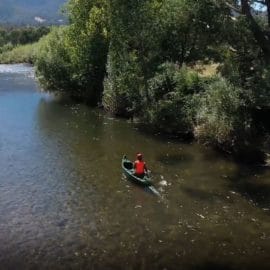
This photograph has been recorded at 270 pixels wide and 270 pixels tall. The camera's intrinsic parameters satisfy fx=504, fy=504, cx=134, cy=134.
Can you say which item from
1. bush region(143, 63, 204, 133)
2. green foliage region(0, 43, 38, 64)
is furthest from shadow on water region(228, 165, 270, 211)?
green foliage region(0, 43, 38, 64)

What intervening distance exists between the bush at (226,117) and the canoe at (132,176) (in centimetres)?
661

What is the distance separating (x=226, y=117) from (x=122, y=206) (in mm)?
11063

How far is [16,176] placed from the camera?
28609 mm

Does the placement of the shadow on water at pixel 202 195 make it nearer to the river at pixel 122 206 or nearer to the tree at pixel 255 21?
the river at pixel 122 206

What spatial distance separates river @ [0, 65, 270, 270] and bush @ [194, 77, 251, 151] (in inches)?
53.1

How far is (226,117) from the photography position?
1254 inches

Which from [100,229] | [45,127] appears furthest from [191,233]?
[45,127]

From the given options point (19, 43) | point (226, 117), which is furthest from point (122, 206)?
point (19, 43)

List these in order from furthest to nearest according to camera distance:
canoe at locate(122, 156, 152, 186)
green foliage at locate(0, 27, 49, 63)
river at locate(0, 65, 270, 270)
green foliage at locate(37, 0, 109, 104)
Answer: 1. green foliage at locate(0, 27, 49, 63)
2. green foliage at locate(37, 0, 109, 104)
3. canoe at locate(122, 156, 152, 186)
4. river at locate(0, 65, 270, 270)

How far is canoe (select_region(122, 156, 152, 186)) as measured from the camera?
2665 cm

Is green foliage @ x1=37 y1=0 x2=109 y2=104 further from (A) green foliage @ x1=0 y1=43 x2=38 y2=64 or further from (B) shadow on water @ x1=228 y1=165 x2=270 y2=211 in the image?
(A) green foliage @ x1=0 y1=43 x2=38 y2=64

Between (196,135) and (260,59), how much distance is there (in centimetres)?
687

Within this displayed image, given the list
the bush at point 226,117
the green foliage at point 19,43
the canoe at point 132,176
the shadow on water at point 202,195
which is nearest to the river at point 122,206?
the shadow on water at point 202,195

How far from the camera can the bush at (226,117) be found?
105 ft
